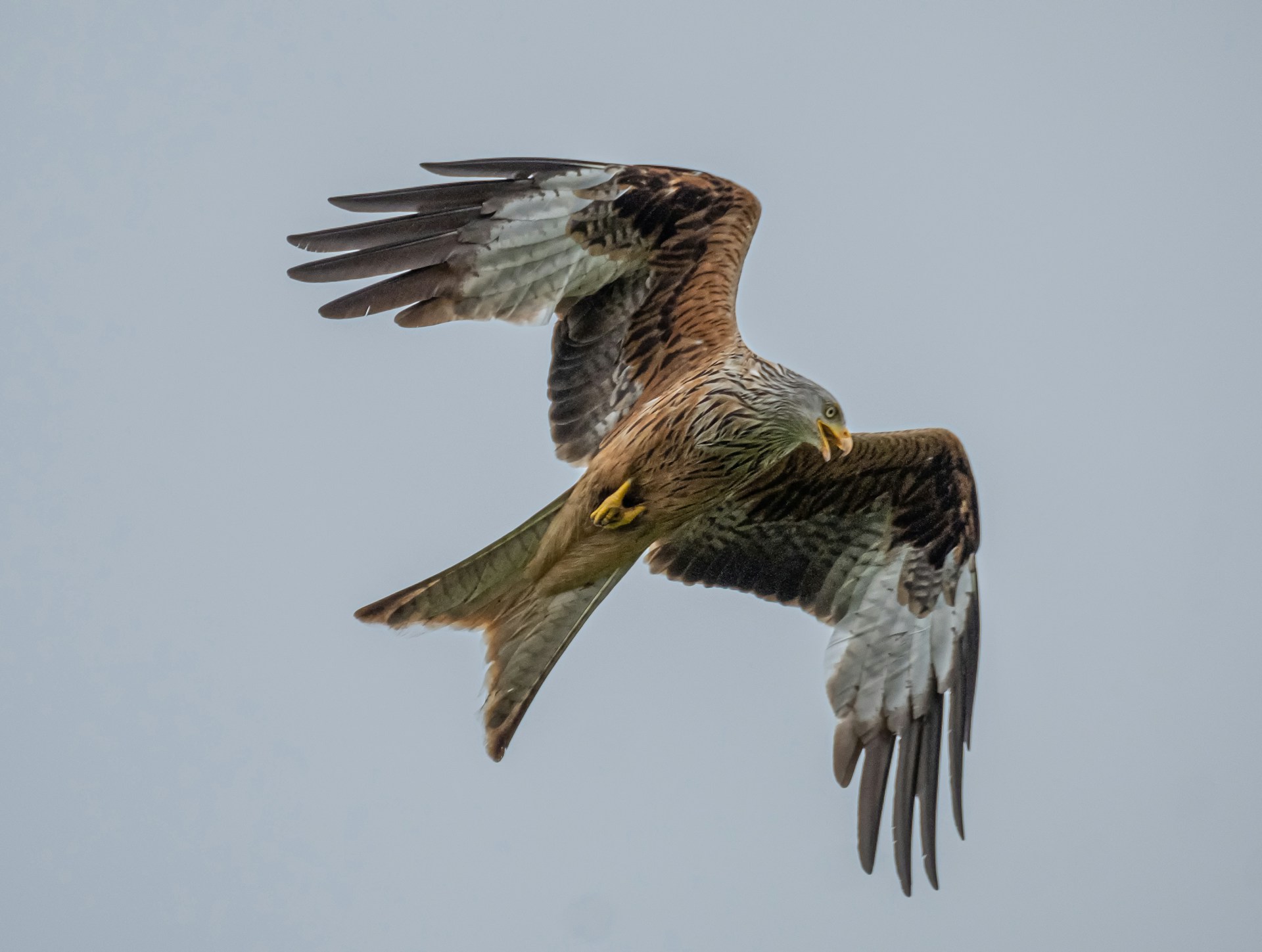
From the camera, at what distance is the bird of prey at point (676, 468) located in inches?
252

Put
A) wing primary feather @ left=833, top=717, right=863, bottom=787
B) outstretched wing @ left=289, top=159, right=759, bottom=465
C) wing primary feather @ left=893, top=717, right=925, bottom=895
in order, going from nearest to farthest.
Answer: outstretched wing @ left=289, top=159, right=759, bottom=465
wing primary feather @ left=893, top=717, right=925, bottom=895
wing primary feather @ left=833, top=717, right=863, bottom=787

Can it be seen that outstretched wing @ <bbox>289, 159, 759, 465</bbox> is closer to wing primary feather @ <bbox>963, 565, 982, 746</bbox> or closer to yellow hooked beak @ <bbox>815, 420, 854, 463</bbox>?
yellow hooked beak @ <bbox>815, 420, 854, 463</bbox>

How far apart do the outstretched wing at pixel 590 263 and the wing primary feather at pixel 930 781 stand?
232cm

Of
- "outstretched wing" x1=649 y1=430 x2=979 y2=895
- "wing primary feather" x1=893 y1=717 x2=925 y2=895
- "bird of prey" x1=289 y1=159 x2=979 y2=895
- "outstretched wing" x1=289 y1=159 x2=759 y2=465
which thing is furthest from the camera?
"outstretched wing" x1=649 y1=430 x2=979 y2=895

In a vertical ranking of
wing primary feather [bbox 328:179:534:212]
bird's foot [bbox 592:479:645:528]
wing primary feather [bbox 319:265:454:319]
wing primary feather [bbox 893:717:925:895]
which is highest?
wing primary feather [bbox 328:179:534:212]

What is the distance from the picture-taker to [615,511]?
646cm

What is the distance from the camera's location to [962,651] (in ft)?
24.3

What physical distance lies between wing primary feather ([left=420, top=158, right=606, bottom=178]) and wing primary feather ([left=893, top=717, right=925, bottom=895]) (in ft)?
11.2

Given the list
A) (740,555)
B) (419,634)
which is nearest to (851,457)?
(740,555)

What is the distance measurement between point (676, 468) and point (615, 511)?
36 cm

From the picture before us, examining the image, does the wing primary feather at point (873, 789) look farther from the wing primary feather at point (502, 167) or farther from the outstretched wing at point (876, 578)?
the wing primary feather at point (502, 167)

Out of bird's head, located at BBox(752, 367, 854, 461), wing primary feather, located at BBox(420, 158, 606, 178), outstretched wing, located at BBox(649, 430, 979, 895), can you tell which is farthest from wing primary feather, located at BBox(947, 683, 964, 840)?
wing primary feather, located at BBox(420, 158, 606, 178)

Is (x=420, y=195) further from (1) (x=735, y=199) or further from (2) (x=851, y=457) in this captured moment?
(2) (x=851, y=457)

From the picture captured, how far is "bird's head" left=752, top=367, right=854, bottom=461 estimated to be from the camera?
6.14 meters
